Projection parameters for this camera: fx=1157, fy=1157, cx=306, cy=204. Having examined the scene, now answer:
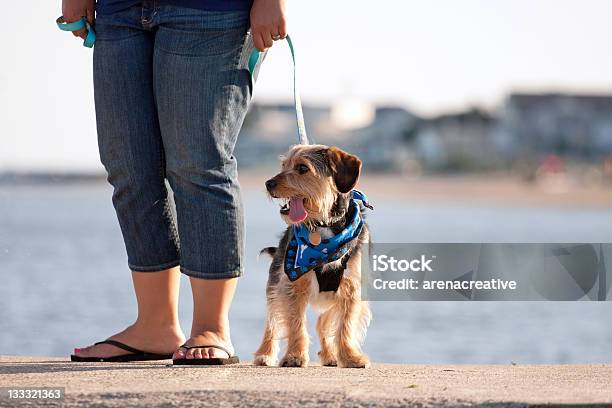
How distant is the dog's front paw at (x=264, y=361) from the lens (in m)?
4.81

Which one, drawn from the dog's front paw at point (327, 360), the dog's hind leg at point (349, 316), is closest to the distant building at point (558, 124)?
the dog's front paw at point (327, 360)

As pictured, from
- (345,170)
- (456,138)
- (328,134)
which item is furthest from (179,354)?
(456,138)

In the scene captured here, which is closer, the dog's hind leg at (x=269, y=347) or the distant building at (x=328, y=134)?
the dog's hind leg at (x=269, y=347)

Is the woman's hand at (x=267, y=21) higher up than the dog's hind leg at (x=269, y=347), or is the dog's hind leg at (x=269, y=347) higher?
the woman's hand at (x=267, y=21)

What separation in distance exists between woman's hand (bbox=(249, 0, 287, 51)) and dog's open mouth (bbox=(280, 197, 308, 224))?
719 millimetres

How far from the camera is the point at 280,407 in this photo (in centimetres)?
337

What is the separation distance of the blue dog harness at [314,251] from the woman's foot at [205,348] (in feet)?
1.28

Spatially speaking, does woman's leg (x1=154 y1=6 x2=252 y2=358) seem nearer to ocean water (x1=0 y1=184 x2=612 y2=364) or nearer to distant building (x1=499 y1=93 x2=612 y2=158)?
ocean water (x1=0 y1=184 x2=612 y2=364)

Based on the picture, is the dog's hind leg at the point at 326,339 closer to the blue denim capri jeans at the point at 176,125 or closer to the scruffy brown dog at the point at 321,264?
Answer: the scruffy brown dog at the point at 321,264

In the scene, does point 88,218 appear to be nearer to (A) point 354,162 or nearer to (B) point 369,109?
(A) point 354,162

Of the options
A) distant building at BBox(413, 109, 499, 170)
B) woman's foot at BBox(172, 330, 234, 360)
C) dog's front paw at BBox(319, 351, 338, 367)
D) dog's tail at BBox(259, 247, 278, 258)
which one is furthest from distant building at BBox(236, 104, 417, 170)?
woman's foot at BBox(172, 330, 234, 360)

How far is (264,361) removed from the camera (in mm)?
4832

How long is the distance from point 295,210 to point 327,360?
0.70 metres

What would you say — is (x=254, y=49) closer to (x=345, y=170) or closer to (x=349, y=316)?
(x=345, y=170)
